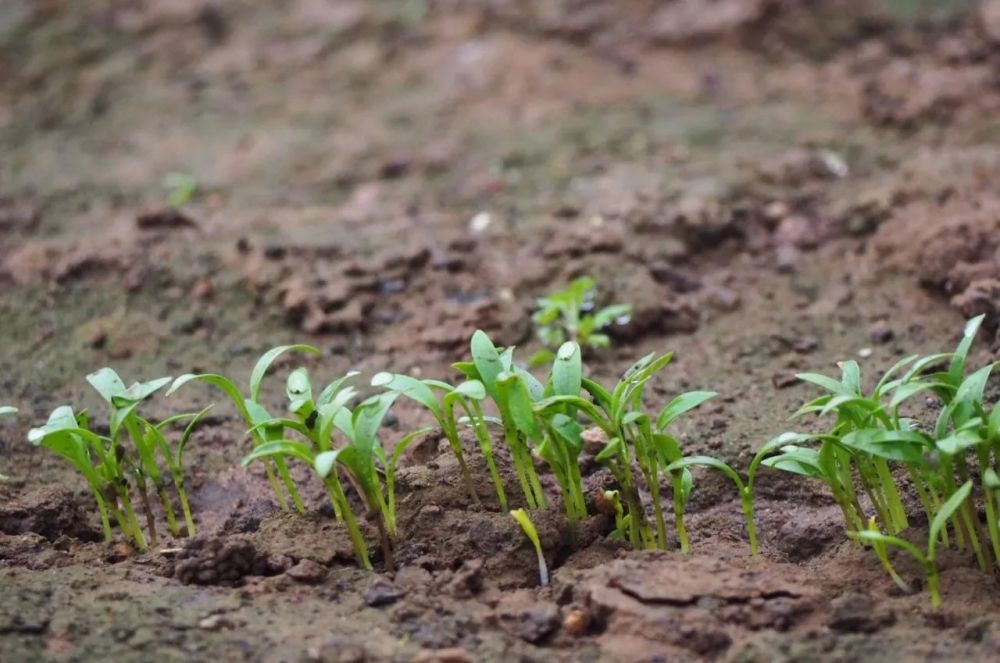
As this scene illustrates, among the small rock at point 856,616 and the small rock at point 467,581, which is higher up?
the small rock at point 467,581

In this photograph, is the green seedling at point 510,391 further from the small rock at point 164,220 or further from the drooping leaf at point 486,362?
the small rock at point 164,220

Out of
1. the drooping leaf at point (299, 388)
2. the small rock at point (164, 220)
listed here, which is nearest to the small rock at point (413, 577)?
the drooping leaf at point (299, 388)

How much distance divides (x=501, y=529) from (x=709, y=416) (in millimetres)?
813

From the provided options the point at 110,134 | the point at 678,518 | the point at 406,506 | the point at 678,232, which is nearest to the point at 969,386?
the point at 678,518

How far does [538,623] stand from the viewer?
2.19 m

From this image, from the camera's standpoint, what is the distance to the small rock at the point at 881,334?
3.27m

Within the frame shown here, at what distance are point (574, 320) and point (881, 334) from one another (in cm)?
91

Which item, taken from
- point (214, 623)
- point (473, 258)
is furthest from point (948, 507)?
point (473, 258)

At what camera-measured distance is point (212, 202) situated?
4.39 meters

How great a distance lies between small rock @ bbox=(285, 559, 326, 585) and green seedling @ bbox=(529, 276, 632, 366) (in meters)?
1.09

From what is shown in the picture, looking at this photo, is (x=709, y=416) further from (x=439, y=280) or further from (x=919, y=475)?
(x=439, y=280)

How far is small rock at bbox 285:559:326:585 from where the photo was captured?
2.39 metres

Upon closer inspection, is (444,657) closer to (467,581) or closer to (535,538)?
(467,581)

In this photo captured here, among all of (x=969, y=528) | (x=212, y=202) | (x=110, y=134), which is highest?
(x=110, y=134)
